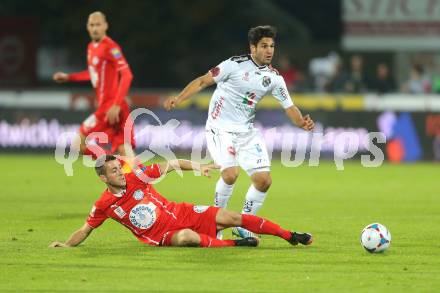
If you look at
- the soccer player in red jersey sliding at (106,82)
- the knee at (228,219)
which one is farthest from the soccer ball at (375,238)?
the soccer player in red jersey sliding at (106,82)

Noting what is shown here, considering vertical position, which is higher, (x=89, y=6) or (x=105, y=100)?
(x=89, y=6)

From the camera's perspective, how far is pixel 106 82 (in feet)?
46.8

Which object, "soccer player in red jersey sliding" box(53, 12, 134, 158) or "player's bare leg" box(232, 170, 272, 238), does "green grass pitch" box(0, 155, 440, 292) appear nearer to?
"player's bare leg" box(232, 170, 272, 238)

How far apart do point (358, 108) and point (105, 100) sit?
10.6 m

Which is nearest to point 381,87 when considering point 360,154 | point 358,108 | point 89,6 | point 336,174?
point 358,108

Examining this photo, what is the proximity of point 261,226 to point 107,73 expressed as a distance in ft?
15.1

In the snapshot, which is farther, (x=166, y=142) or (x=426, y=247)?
(x=166, y=142)

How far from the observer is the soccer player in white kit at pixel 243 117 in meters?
Answer: 11.1

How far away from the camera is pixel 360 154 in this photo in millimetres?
22625

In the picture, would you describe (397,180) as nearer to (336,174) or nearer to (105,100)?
(336,174)

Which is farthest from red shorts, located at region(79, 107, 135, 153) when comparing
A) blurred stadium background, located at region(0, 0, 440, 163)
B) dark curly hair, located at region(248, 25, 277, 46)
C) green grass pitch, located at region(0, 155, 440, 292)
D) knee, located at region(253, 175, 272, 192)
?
blurred stadium background, located at region(0, 0, 440, 163)

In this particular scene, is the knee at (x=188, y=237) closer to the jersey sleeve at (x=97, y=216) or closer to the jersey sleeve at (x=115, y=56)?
the jersey sleeve at (x=97, y=216)

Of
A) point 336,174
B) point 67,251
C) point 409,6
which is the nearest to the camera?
point 67,251

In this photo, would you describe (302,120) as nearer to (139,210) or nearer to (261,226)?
(261,226)
